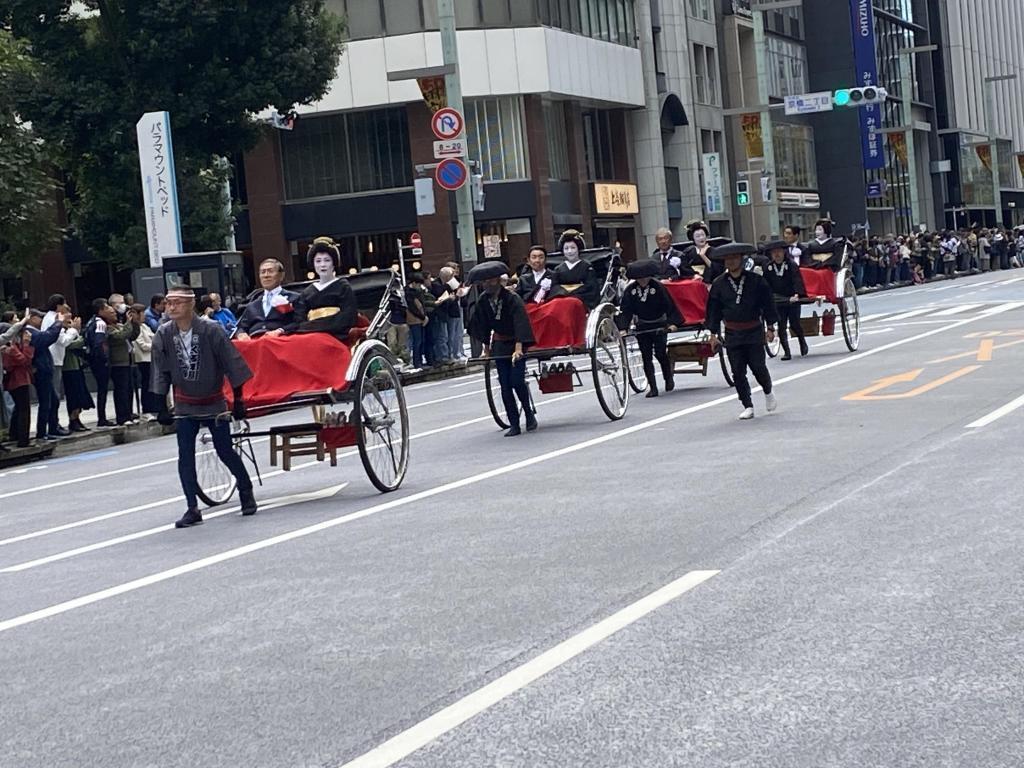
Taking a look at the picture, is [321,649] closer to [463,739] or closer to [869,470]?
[463,739]

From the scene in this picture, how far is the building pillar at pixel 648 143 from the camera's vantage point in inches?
2488

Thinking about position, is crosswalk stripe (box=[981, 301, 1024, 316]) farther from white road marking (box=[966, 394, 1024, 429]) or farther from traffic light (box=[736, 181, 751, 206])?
traffic light (box=[736, 181, 751, 206])

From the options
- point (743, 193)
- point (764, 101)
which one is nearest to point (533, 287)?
point (764, 101)

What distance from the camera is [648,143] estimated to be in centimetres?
6316

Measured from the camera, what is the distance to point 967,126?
111188mm

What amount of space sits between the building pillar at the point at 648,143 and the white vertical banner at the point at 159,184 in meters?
33.0

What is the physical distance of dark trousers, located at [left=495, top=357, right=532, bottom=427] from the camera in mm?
17750

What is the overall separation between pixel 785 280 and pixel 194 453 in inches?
509

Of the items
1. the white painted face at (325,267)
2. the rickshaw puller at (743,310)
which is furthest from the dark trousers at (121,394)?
the white painted face at (325,267)

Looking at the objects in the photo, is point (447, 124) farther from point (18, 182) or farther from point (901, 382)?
point (901, 382)

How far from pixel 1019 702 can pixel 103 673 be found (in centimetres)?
Answer: 370

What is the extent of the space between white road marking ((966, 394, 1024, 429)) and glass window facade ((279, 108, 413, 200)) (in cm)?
3972

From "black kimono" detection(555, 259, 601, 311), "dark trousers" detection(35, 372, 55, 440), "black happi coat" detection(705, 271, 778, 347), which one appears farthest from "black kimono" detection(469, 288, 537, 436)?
"dark trousers" detection(35, 372, 55, 440)

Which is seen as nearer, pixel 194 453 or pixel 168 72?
pixel 194 453
